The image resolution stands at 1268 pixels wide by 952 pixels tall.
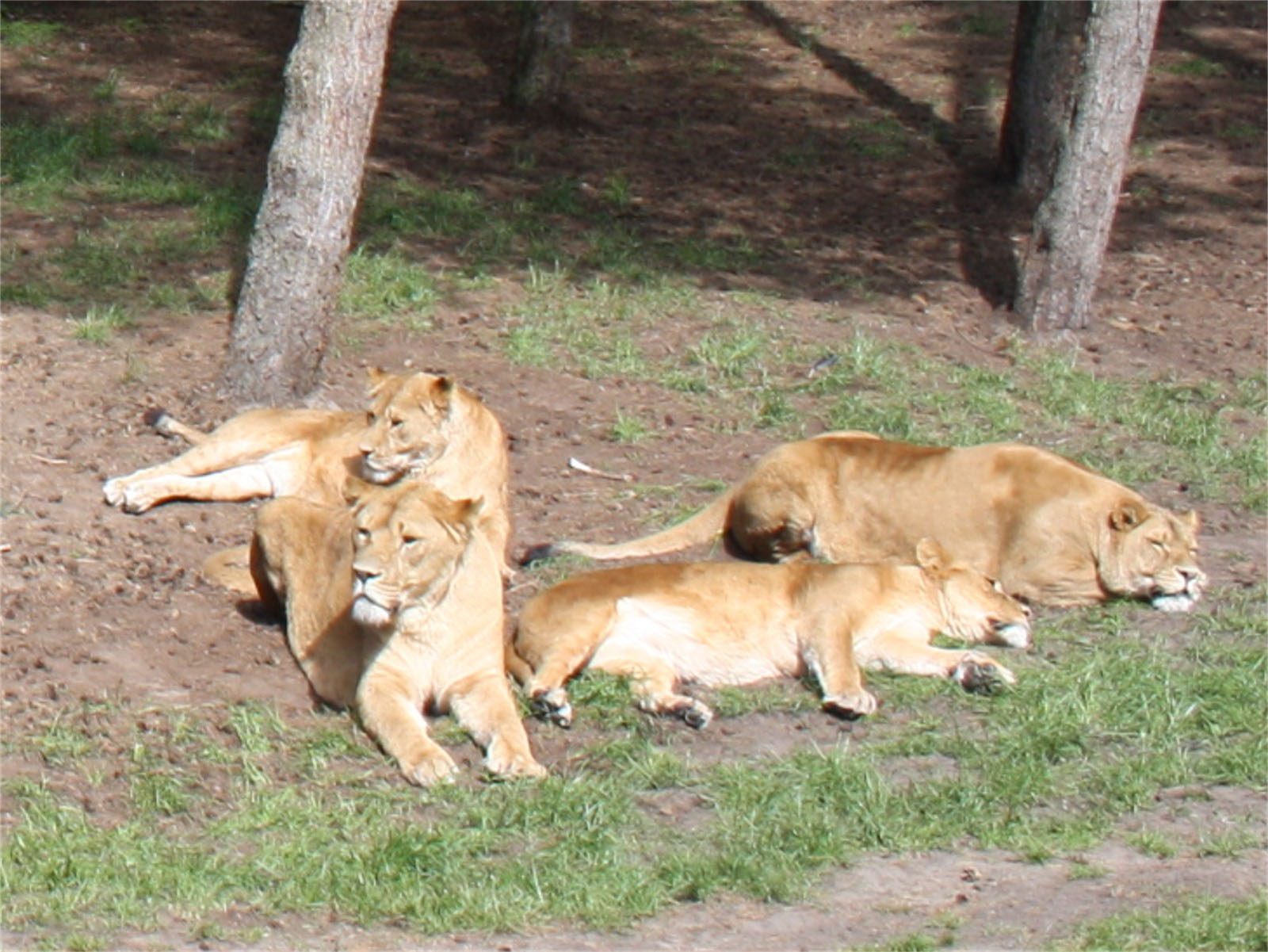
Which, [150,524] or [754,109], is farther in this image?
[754,109]

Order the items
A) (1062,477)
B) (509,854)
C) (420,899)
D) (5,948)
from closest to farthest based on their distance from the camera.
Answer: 1. (5,948)
2. (420,899)
3. (509,854)
4. (1062,477)

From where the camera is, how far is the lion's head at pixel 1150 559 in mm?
7914

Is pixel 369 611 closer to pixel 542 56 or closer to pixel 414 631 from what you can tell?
pixel 414 631

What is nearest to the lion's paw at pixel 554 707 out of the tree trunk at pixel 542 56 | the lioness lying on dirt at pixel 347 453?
the lioness lying on dirt at pixel 347 453

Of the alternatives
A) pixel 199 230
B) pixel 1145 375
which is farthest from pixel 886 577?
pixel 199 230

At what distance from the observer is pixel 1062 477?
8.14m

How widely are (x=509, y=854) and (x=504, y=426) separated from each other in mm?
4462

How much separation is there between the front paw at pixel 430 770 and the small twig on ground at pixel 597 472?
3362 millimetres

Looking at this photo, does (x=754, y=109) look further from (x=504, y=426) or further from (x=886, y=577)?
(x=886, y=577)

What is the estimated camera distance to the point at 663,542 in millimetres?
8445

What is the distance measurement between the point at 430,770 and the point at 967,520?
2886 millimetres

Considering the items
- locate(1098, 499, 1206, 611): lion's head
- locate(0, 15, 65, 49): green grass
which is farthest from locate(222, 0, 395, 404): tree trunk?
locate(0, 15, 65, 49): green grass

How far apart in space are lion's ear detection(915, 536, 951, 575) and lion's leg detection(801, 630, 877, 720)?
0.53 meters

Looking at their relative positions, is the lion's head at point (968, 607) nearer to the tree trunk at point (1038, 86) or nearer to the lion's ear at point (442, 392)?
the lion's ear at point (442, 392)
